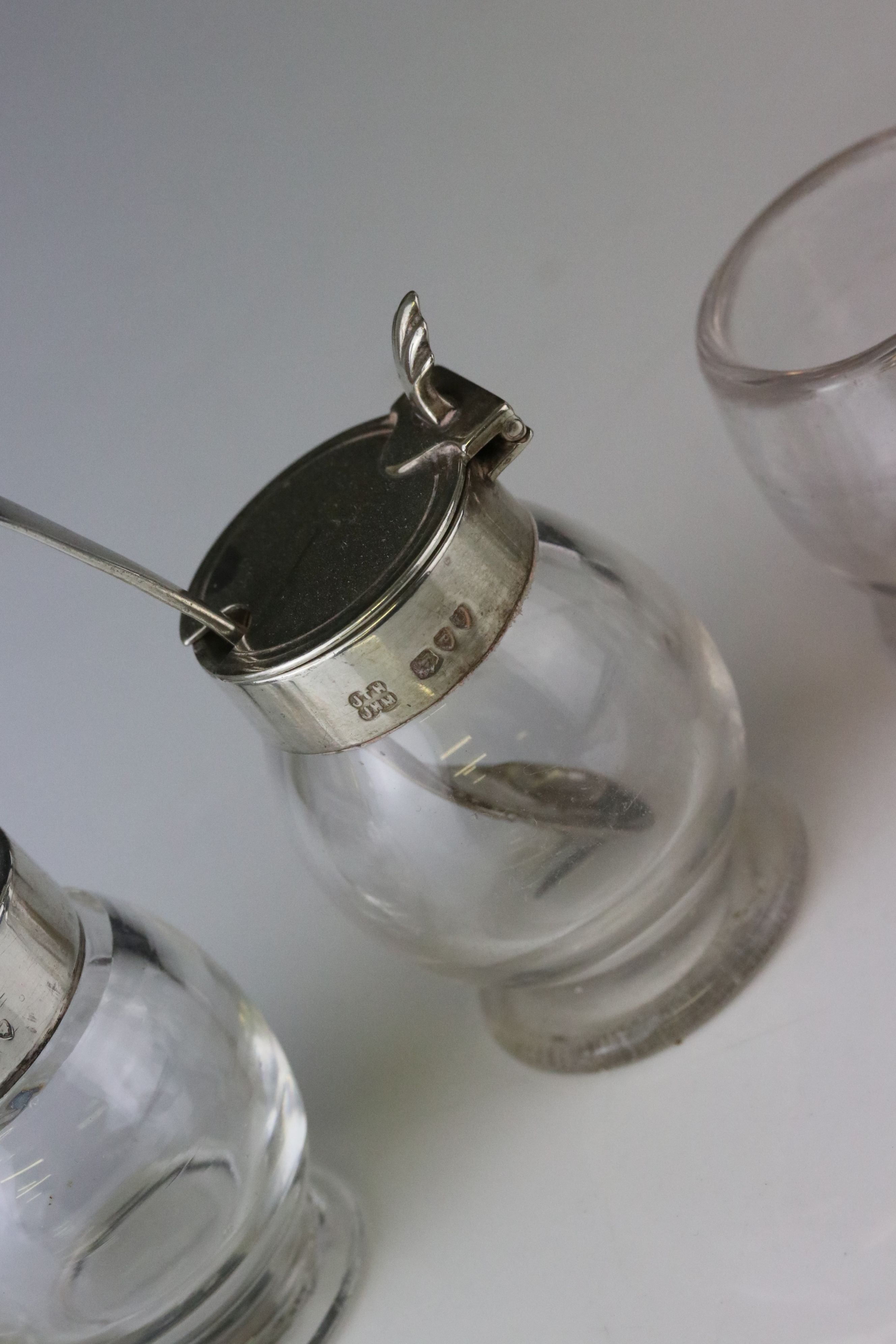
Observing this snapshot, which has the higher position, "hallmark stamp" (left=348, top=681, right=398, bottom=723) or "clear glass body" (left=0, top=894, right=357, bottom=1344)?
"hallmark stamp" (left=348, top=681, right=398, bottom=723)

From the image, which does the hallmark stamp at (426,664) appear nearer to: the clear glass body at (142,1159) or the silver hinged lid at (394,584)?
the silver hinged lid at (394,584)

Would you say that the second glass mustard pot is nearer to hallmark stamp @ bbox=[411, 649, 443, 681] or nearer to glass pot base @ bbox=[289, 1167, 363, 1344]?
hallmark stamp @ bbox=[411, 649, 443, 681]

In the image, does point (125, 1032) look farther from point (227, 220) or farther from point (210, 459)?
point (227, 220)

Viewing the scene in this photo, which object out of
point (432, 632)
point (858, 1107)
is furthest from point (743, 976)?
point (432, 632)

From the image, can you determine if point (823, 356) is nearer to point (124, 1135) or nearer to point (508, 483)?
point (508, 483)

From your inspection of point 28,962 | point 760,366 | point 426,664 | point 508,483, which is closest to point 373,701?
point 426,664

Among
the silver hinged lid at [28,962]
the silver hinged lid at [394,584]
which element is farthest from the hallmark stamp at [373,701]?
the silver hinged lid at [28,962]

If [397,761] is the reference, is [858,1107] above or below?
below

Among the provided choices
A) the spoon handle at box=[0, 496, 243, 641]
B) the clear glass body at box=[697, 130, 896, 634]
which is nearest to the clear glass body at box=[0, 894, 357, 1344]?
the spoon handle at box=[0, 496, 243, 641]
